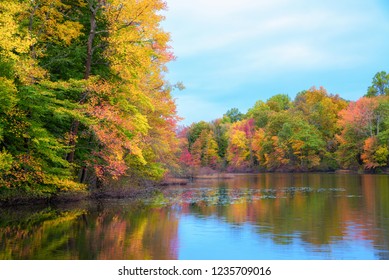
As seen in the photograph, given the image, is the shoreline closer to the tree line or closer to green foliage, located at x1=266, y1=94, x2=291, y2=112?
the tree line

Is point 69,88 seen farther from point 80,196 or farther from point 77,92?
point 80,196

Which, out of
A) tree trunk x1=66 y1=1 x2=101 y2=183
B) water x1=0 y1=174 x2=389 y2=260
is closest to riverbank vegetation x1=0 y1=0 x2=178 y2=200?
tree trunk x1=66 y1=1 x2=101 y2=183

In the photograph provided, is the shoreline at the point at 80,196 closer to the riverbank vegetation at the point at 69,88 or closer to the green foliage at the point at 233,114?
the riverbank vegetation at the point at 69,88

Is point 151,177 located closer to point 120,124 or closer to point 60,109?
point 120,124

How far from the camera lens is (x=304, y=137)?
302 ft

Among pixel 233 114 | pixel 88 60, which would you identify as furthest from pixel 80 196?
pixel 233 114

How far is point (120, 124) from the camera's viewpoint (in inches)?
934

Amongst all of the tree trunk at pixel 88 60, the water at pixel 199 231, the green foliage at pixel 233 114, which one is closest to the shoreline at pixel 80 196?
the water at pixel 199 231

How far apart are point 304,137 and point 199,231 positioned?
3114 inches

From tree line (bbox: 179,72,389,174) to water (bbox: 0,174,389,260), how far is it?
42.2 m

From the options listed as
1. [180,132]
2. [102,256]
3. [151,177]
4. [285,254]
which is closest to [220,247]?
[285,254]

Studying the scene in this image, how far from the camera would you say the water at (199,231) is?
12.4 meters

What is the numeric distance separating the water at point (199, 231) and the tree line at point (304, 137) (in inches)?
1661

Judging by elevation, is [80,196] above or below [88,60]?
below
